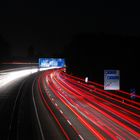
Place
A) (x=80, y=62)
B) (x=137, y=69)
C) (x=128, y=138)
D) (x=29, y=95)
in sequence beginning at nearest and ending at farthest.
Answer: (x=128, y=138) → (x=29, y=95) → (x=137, y=69) → (x=80, y=62)

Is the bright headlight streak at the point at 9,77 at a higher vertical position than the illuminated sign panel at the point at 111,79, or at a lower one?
lower

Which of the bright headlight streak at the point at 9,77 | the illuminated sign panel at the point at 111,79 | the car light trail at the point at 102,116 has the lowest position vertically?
the bright headlight streak at the point at 9,77

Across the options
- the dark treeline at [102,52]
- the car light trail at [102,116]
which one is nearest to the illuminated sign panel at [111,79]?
the car light trail at [102,116]

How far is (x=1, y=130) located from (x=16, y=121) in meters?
4.76

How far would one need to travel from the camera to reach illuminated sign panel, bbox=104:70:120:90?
49000 millimetres

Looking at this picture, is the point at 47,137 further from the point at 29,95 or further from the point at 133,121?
the point at 29,95

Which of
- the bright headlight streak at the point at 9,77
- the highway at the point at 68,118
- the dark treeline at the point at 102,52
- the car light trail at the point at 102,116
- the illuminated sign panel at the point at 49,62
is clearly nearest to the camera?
the car light trail at the point at 102,116

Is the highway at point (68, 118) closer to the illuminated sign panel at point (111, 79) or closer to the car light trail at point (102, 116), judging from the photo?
the car light trail at point (102, 116)

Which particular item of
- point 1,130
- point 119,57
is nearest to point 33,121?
point 1,130

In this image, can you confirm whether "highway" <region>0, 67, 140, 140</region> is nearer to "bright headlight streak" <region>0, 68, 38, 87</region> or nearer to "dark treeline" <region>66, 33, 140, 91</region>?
"bright headlight streak" <region>0, 68, 38, 87</region>

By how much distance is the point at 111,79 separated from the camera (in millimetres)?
49312

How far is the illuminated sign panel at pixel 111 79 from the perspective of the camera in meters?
49.0

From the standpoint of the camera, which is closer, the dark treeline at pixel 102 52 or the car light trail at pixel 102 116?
the car light trail at pixel 102 116

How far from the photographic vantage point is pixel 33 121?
132 feet
